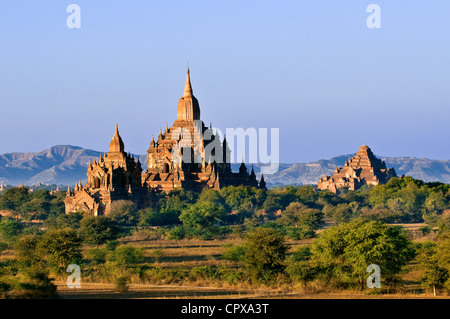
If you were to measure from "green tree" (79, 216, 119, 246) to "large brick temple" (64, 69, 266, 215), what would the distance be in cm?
2025

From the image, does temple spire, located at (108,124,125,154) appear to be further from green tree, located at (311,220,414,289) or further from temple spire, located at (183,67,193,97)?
green tree, located at (311,220,414,289)

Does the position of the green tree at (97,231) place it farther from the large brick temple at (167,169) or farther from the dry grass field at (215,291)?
the large brick temple at (167,169)

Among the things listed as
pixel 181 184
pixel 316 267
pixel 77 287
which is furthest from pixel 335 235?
pixel 181 184

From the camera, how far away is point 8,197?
334 feet

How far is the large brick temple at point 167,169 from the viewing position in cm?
9175

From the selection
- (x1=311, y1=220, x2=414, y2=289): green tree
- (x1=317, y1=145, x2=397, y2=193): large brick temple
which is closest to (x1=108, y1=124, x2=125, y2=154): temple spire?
(x1=311, y1=220, x2=414, y2=289): green tree

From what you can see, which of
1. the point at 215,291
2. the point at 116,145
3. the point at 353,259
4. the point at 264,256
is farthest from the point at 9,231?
the point at 353,259

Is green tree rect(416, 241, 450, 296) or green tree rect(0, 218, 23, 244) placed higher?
green tree rect(416, 241, 450, 296)

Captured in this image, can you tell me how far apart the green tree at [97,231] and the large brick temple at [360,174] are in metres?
96.4

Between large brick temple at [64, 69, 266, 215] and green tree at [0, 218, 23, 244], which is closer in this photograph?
green tree at [0, 218, 23, 244]

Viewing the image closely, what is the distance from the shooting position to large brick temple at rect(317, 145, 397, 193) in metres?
164

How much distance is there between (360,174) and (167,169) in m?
68.8

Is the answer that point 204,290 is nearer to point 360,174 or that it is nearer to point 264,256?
point 264,256

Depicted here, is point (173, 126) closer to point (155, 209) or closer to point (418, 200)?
point (155, 209)
